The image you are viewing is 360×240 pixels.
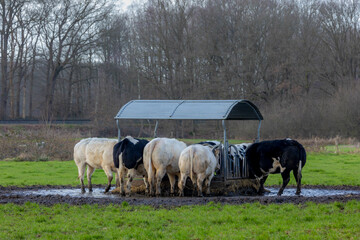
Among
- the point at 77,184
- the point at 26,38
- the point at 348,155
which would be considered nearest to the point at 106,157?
the point at 77,184

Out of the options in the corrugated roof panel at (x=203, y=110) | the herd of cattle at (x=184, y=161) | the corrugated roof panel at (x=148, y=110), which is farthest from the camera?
the corrugated roof panel at (x=148, y=110)

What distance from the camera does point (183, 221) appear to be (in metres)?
9.98

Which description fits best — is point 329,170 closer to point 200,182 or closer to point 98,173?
point 200,182

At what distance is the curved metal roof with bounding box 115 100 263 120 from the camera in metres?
15.3

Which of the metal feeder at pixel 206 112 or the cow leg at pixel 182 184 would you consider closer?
the cow leg at pixel 182 184

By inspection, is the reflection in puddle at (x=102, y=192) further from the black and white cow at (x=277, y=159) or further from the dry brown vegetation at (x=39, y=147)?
the dry brown vegetation at (x=39, y=147)

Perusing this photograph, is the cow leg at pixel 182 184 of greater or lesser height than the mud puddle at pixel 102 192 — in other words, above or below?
above

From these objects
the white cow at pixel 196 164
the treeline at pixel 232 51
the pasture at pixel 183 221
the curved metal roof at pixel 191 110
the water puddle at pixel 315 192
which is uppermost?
the treeline at pixel 232 51

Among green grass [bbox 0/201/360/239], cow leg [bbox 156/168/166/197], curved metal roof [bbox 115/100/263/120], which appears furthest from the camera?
curved metal roof [bbox 115/100/263/120]

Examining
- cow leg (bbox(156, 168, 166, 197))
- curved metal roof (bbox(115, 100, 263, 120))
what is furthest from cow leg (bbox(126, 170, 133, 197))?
curved metal roof (bbox(115, 100, 263, 120))

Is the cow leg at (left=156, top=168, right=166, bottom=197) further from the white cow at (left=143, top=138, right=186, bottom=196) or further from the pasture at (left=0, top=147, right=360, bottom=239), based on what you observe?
the pasture at (left=0, top=147, right=360, bottom=239)

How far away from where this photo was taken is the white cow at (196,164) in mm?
13961

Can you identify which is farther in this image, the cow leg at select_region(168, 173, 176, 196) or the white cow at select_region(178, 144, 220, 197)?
the cow leg at select_region(168, 173, 176, 196)

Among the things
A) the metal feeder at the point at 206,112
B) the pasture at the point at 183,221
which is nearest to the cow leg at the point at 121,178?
the metal feeder at the point at 206,112
